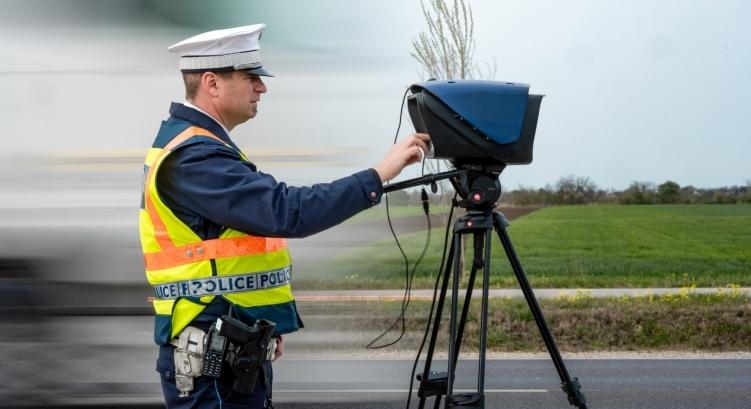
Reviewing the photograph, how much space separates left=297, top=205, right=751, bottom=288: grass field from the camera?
5.33m

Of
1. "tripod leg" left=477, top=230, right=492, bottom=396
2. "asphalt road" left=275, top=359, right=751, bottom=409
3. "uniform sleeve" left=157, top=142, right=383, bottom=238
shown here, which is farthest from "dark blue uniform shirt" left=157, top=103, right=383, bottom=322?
"asphalt road" left=275, top=359, right=751, bottom=409

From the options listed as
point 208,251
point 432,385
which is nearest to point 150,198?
point 208,251

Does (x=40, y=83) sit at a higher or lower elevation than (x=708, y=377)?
higher

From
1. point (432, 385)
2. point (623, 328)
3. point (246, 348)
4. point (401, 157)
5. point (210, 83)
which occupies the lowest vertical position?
point (623, 328)

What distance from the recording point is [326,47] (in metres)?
5.24

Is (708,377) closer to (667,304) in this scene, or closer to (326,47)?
(667,304)

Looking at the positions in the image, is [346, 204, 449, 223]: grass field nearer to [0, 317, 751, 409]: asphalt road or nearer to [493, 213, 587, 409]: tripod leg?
[0, 317, 751, 409]: asphalt road

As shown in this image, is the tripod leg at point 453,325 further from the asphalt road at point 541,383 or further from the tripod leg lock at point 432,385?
the asphalt road at point 541,383

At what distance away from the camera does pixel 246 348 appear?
2676 mm

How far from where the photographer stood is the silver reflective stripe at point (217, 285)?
2676mm

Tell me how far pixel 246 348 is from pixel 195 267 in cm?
27

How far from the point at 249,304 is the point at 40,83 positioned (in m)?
2.96

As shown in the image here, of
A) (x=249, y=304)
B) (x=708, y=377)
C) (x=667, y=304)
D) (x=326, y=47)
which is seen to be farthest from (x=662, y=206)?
(x=249, y=304)

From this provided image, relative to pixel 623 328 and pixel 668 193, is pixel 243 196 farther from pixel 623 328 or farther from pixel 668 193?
pixel 668 193
